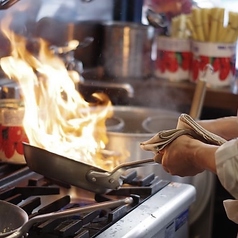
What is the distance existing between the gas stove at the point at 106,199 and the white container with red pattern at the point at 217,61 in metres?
0.70

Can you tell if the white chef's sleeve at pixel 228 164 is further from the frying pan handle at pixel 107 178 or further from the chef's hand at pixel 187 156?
the frying pan handle at pixel 107 178

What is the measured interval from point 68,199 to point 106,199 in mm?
96

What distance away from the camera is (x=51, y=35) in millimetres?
1963

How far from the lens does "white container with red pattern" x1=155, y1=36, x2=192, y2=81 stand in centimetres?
218

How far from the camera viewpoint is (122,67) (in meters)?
2.23

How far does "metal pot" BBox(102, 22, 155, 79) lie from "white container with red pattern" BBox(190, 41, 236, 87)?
0.68ft

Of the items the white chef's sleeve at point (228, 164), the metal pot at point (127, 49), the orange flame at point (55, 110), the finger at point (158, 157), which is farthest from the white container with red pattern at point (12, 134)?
the metal pot at point (127, 49)

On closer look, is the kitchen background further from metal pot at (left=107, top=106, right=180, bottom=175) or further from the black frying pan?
the black frying pan

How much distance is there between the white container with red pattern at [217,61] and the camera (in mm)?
2088

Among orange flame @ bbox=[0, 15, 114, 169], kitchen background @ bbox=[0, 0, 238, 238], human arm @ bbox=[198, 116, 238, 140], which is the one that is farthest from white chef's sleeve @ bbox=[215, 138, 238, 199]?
kitchen background @ bbox=[0, 0, 238, 238]

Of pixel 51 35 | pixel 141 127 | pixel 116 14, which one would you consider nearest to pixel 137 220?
pixel 141 127

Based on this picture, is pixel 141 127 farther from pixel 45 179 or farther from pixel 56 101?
pixel 45 179

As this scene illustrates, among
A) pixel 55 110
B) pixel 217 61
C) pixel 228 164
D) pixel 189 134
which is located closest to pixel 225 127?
pixel 189 134

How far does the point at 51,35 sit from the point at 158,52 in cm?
45
